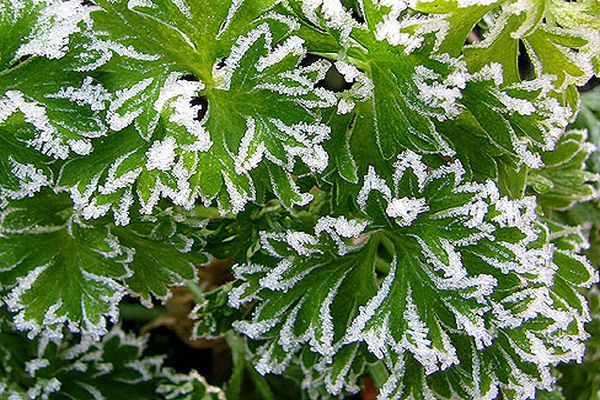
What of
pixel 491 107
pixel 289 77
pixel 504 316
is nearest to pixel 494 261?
pixel 504 316

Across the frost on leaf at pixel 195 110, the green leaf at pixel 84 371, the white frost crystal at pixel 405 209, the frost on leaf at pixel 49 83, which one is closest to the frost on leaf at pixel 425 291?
Result: the white frost crystal at pixel 405 209

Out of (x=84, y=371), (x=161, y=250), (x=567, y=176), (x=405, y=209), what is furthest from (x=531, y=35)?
(x=84, y=371)

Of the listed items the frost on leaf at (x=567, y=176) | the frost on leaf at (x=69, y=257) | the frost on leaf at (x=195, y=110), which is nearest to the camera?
the frost on leaf at (x=195, y=110)

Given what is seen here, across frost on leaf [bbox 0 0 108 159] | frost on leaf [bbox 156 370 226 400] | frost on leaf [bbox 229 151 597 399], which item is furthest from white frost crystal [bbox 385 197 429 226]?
frost on leaf [bbox 156 370 226 400]

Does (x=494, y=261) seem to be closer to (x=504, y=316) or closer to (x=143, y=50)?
(x=504, y=316)

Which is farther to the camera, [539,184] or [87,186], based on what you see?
[539,184]

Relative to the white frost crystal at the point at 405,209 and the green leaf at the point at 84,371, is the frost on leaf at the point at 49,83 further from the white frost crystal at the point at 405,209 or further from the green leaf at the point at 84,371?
the green leaf at the point at 84,371

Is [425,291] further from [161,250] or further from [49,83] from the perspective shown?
[49,83]

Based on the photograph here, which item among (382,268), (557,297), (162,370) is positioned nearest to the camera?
(557,297)
